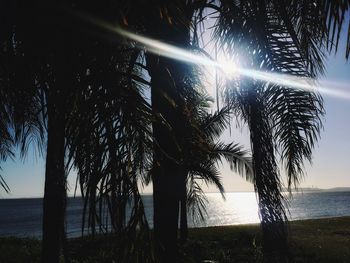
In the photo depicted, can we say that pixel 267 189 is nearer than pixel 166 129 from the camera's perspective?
Yes

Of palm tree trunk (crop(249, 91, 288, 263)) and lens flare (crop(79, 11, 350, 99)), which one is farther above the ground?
lens flare (crop(79, 11, 350, 99))

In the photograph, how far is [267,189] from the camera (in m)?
2.99

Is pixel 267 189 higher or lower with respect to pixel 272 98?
lower

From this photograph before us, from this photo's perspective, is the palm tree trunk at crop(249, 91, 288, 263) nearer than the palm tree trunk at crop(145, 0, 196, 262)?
Yes

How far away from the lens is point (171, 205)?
3.96 meters

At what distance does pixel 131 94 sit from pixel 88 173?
0.54m

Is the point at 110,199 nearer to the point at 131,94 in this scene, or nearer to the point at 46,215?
the point at 131,94

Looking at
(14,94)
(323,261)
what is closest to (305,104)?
(14,94)

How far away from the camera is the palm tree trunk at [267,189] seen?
281cm

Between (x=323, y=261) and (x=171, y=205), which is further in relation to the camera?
(x=323, y=261)

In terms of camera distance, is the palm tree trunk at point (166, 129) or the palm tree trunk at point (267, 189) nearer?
the palm tree trunk at point (267, 189)

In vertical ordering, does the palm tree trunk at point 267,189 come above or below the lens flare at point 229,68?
below

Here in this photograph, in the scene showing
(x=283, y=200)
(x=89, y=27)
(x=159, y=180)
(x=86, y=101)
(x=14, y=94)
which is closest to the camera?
(x=89, y=27)

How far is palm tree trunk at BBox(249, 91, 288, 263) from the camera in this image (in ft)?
9.23
